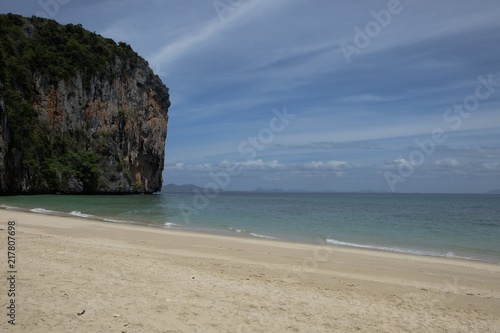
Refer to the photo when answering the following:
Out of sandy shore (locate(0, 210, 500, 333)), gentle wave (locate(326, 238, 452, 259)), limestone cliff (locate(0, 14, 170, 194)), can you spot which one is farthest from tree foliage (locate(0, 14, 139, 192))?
gentle wave (locate(326, 238, 452, 259))

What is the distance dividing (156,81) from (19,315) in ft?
269

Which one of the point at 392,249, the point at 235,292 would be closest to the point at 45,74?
the point at 392,249

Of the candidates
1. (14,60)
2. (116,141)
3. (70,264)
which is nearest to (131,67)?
(116,141)

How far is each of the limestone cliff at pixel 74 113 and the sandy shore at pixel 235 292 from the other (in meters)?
48.9

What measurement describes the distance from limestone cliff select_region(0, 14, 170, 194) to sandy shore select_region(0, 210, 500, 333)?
48863 mm

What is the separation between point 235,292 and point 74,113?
6666 centimetres

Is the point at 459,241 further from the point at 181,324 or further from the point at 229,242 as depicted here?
the point at 181,324

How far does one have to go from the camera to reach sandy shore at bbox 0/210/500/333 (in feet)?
18.0

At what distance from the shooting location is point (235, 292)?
7188 millimetres

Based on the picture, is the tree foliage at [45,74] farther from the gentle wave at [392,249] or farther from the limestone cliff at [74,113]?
the gentle wave at [392,249]

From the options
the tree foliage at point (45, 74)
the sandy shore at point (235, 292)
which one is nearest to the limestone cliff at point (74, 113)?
the tree foliage at point (45, 74)

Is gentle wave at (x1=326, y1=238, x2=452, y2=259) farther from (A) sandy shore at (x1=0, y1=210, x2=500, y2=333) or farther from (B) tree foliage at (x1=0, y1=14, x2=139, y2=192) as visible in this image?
(B) tree foliage at (x1=0, y1=14, x2=139, y2=192)

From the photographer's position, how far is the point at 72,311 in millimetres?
5449

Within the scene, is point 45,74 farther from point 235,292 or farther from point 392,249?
point 235,292
